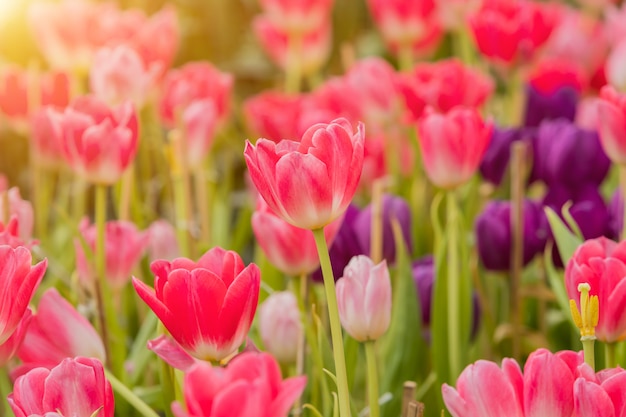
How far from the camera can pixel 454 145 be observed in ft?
2.88

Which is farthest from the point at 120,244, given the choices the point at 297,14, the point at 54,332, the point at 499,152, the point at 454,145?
the point at 297,14

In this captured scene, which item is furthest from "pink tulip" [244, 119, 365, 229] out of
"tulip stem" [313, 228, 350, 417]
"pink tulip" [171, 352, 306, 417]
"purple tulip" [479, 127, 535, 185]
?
"purple tulip" [479, 127, 535, 185]

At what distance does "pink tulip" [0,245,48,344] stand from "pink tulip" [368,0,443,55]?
3.27 feet

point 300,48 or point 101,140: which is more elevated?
point 101,140

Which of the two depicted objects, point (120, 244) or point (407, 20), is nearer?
point (120, 244)

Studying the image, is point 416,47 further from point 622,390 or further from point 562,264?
point 622,390

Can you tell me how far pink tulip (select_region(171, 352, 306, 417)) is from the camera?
444mm

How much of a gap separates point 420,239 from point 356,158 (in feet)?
2.08

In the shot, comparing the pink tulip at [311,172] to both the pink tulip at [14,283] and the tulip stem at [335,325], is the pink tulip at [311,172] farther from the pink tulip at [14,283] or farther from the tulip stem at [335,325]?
the pink tulip at [14,283]

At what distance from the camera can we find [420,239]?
1204 mm

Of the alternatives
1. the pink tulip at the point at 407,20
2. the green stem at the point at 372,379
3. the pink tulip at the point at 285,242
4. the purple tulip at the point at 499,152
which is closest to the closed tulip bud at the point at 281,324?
the pink tulip at the point at 285,242

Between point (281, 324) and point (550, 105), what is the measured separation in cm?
56

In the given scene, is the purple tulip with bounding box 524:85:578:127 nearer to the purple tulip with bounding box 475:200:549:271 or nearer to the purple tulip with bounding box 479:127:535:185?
the purple tulip with bounding box 479:127:535:185

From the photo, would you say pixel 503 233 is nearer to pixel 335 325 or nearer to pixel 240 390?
pixel 335 325
